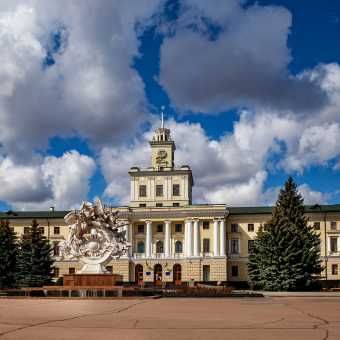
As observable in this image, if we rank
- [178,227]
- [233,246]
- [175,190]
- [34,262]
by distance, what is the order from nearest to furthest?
1. [34,262]
2. [233,246]
3. [178,227]
4. [175,190]

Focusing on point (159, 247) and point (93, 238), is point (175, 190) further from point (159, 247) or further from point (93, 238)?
point (93, 238)

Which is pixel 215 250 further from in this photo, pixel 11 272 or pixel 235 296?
pixel 235 296

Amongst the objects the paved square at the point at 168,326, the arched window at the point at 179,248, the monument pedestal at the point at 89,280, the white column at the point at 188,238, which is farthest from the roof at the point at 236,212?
the paved square at the point at 168,326

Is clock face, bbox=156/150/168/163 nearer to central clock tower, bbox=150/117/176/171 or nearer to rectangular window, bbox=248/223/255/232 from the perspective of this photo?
central clock tower, bbox=150/117/176/171

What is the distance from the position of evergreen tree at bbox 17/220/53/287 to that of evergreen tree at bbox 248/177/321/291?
23792 millimetres

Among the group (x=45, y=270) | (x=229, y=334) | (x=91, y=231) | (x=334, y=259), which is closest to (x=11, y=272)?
(x=45, y=270)

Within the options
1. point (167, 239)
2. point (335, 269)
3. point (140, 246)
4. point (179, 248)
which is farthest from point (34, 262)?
point (335, 269)

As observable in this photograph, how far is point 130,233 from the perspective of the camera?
9181 cm

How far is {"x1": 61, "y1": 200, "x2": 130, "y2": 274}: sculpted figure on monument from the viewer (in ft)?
143

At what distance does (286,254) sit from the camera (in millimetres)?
59312

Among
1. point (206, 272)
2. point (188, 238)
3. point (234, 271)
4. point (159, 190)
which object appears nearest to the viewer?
point (206, 272)

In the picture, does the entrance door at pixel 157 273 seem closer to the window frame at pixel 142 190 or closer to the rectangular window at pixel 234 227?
the window frame at pixel 142 190

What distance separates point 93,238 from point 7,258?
26460 millimetres

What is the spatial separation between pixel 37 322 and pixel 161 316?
182 inches
